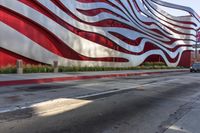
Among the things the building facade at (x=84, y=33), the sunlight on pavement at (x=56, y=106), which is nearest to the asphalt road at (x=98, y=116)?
the sunlight on pavement at (x=56, y=106)

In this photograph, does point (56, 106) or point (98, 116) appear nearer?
point (98, 116)

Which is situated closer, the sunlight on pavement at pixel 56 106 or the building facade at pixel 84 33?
the sunlight on pavement at pixel 56 106

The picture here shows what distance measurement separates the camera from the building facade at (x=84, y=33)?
21.6m

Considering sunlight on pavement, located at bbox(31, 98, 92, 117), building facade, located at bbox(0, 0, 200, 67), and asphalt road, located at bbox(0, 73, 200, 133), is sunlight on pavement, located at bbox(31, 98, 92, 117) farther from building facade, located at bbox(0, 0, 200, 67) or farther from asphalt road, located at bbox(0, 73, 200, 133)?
building facade, located at bbox(0, 0, 200, 67)

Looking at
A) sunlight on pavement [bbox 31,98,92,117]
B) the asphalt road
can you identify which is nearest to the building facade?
sunlight on pavement [bbox 31,98,92,117]

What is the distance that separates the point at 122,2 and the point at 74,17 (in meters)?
14.6

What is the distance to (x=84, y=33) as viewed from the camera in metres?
30.5

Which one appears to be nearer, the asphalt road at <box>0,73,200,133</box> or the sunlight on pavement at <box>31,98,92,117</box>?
the asphalt road at <box>0,73,200,133</box>

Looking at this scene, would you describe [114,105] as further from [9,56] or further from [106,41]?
[106,41]

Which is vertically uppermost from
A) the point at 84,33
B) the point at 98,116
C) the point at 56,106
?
the point at 84,33

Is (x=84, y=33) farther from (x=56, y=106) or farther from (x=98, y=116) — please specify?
(x=98, y=116)

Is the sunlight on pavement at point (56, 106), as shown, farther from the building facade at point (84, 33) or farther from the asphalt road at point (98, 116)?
the building facade at point (84, 33)

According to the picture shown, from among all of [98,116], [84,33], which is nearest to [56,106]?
[98,116]

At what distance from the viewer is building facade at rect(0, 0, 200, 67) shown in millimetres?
21578
